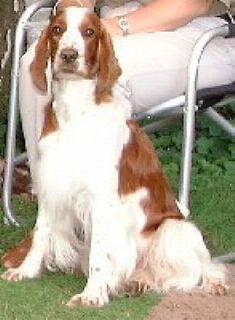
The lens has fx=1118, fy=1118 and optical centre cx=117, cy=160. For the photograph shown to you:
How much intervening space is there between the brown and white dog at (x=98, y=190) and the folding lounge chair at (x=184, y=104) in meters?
0.24

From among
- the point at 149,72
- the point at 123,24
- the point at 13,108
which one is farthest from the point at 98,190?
the point at 13,108

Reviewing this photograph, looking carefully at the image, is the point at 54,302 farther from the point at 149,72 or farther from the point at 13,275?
the point at 149,72

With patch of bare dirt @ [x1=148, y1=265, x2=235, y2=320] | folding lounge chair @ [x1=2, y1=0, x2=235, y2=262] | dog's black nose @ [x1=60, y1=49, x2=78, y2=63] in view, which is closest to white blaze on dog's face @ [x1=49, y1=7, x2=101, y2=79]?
dog's black nose @ [x1=60, y1=49, x2=78, y2=63]

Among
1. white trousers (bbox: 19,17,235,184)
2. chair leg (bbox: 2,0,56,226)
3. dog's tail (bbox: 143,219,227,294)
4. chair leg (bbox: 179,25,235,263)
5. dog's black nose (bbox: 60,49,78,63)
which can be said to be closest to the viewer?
A: dog's black nose (bbox: 60,49,78,63)

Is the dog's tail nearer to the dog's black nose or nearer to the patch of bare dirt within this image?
the patch of bare dirt

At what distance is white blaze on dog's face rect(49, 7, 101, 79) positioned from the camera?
4.34m

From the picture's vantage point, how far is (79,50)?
433 centimetres

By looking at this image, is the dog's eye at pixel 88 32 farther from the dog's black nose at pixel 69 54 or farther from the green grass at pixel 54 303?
the green grass at pixel 54 303

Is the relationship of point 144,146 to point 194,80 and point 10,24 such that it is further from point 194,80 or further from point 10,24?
point 10,24

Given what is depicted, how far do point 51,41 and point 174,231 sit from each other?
0.93 metres

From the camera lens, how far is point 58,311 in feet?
14.4

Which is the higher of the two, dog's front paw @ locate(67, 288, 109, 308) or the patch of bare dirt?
dog's front paw @ locate(67, 288, 109, 308)

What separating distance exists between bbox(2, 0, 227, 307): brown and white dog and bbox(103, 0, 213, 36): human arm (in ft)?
1.50

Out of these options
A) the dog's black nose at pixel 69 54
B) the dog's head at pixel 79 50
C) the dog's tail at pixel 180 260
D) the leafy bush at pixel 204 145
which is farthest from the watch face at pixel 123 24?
the leafy bush at pixel 204 145
